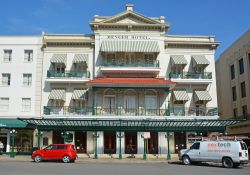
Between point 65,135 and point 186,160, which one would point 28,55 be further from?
→ point 186,160

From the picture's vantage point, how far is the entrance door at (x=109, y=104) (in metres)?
37.2

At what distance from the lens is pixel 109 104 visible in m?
37.8

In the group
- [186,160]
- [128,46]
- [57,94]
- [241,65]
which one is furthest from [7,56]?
[241,65]

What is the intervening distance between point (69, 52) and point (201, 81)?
1542 cm

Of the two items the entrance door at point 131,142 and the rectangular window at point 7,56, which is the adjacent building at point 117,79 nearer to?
the entrance door at point 131,142

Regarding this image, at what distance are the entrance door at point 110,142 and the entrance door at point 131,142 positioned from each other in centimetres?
141

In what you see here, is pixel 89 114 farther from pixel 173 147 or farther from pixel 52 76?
pixel 173 147

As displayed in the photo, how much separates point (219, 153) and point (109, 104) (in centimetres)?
1585

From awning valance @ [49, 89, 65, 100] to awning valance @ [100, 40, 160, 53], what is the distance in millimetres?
6396

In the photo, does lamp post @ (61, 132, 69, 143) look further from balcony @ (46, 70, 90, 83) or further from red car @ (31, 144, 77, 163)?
red car @ (31, 144, 77, 163)

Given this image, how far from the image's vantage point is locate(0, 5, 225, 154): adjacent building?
36906 millimetres

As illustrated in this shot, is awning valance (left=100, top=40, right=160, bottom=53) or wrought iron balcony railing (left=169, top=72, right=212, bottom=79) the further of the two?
wrought iron balcony railing (left=169, top=72, right=212, bottom=79)

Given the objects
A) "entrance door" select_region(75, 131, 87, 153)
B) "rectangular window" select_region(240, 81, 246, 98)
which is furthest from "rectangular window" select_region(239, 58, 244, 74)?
"entrance door" select_region(75, 131, 87, 153)

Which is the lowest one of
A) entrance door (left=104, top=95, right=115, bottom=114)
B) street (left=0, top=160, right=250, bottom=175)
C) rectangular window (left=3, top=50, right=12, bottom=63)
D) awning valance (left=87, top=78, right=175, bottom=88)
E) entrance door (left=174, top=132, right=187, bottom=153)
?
street (left=0, top=160, right=250, bottom=175)
